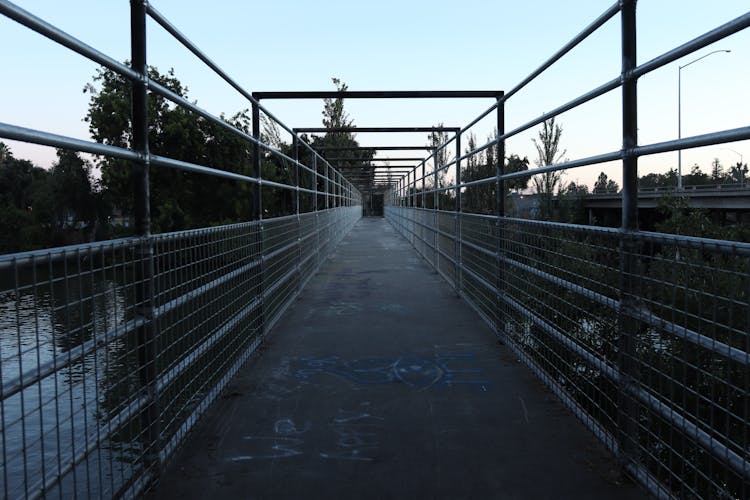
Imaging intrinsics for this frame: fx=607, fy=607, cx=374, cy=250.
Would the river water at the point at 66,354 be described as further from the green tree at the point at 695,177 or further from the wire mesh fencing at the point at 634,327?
the green tree at the point at 695,177

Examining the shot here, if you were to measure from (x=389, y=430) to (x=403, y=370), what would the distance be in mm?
1239

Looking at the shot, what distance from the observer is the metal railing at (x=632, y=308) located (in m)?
2.14

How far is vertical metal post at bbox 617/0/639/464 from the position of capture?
280cm

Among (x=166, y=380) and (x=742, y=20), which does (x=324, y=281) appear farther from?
(x=742, y=20)

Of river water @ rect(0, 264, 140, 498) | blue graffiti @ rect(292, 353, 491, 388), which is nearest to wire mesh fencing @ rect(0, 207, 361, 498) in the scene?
river water @ rect(0, 264, 140, 498)

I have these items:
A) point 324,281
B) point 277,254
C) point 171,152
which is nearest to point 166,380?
point 277,254

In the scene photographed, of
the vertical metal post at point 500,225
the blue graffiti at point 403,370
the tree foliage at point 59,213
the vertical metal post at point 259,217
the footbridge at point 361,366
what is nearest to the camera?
the footbridge at point 361,366

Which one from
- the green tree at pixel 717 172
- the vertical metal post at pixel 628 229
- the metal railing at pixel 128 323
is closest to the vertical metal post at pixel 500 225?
the metal railing at pixel 128 323

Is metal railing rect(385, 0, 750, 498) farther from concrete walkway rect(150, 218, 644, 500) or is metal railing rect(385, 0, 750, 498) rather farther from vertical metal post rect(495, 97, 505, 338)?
concrete walkway rect(150, 218, 644, 500)

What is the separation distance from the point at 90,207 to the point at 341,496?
4584cm

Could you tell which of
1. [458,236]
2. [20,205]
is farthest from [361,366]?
[20,205]

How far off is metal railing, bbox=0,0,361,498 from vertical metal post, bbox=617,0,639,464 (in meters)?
2.19

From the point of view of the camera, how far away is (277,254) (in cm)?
638

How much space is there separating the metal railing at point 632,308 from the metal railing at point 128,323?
209 cm
